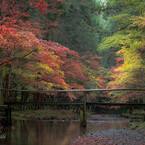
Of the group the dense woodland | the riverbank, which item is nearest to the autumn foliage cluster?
the dense woodland

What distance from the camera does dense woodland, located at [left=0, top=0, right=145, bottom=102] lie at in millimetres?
7773

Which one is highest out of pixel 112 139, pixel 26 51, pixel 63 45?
pixel 63 45

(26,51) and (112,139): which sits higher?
(26,51)

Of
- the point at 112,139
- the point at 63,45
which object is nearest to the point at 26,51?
the point at 112,139

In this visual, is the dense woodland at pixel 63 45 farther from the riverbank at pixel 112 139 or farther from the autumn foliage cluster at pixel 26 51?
the riverbank at pixel 112 139

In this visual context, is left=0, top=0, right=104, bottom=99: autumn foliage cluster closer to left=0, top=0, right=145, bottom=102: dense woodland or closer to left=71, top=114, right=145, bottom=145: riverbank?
left=0, top=0, right=145, bottom=102: dense woodland

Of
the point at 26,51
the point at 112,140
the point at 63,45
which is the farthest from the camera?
the point at 63,45

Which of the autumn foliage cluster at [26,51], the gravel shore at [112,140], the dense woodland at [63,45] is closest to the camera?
the gravel shore at [112,140]

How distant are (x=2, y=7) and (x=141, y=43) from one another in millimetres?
5905

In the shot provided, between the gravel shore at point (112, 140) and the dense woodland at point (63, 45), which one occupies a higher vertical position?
the dense woodland at point (63, 45)

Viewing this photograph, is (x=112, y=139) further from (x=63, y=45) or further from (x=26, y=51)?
(x=63, y=45)

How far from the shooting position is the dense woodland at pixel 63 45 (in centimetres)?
777

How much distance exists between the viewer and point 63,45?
674 inches

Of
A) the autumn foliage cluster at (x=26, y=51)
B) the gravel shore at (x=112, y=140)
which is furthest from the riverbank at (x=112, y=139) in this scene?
the autumn foliage cluster at (x=26, y=51)
